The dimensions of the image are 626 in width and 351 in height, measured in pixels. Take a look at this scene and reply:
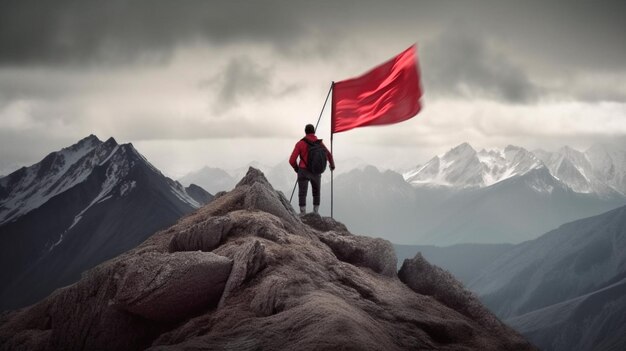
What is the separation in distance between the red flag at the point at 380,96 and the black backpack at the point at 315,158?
3749 millimetres

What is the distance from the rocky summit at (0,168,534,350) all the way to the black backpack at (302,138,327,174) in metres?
5.45

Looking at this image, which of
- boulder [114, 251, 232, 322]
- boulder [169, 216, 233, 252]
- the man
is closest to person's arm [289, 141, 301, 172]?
the man

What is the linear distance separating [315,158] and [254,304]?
12.9 m

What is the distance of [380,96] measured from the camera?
101 feet

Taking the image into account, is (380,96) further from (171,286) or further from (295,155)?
(171,286)

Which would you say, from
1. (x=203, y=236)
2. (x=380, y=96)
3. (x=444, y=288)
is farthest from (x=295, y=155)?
(x=444, y=288)

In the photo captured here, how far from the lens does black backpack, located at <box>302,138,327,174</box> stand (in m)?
28.0

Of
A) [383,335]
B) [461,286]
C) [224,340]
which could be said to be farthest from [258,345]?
[461,286]

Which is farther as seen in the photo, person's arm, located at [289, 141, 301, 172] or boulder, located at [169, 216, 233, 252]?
person's arm, located at [289, 141, 301, 172]

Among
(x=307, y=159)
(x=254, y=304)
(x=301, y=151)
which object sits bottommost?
(x=254, y=304)

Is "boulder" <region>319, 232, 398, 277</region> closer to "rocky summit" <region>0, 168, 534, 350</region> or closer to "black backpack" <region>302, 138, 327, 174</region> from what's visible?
"rocky summit" <region>0, 168, 534, 350</region>

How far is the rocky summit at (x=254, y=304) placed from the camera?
13.7 meters

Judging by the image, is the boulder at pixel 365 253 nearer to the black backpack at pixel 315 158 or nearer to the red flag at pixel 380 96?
the black backpack at pixel 315 158

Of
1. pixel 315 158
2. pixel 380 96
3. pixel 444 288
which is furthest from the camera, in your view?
pixel 380 96
